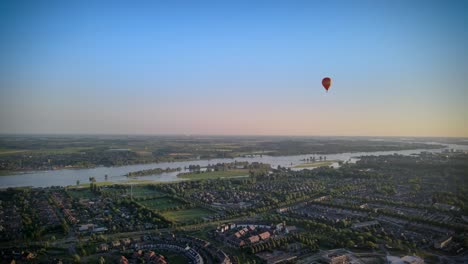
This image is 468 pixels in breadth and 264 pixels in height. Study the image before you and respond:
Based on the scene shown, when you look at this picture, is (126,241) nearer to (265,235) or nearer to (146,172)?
(265,235)

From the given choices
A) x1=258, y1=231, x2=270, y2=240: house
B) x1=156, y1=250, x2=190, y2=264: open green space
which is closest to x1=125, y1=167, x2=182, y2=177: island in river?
x1=156, y1=250, x2=190, y2=264: open green space

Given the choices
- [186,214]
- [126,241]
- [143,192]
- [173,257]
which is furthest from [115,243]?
[143,192]

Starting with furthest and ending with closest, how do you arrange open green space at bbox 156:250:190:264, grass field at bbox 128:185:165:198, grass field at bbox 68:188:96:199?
grass field at bbox 128:185:165:198 < grass field at bbox 68:188:96:199 < open green space at bbox 156:250:190:264

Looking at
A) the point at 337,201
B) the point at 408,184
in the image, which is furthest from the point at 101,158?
the point at 408,184

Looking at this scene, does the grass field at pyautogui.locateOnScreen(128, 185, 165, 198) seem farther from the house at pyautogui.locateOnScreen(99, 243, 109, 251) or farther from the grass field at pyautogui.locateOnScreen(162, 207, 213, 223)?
the house at pyautogui.locateOnScreen(99, 243, 109, 251)

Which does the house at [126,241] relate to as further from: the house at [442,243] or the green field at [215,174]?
the green field at [215,174]

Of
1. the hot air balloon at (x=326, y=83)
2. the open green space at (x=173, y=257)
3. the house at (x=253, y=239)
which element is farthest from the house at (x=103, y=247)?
the hot air balloon at (x=326, y=83)

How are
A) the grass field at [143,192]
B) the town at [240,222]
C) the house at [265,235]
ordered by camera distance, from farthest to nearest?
the grass field at [143,192] → the house at [265,235] → the town at [240,222]
